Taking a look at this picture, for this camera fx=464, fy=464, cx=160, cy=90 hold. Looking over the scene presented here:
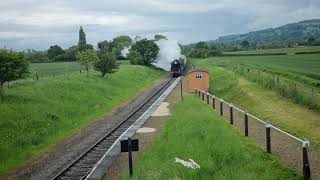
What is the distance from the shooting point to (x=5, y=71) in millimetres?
29688

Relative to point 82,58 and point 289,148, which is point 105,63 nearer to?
point 82,58

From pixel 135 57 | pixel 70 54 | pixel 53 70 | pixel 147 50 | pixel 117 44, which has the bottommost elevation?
pixel 53 70

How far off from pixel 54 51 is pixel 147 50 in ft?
130

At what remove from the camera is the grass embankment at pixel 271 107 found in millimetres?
20931

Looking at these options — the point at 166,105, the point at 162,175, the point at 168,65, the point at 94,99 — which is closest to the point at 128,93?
the point at 94,99

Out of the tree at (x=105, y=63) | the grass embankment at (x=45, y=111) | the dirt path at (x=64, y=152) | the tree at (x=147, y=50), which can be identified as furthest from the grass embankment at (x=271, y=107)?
the tree at (x=147, y=50)

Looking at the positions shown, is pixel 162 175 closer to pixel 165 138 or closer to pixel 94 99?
pixel 165 138

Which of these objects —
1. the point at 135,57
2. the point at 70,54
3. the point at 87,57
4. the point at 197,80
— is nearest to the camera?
the point at 197,80

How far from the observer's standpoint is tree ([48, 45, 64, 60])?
408 feet

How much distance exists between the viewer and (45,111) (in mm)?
29641

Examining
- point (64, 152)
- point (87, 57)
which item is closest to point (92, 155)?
point (64, 152)

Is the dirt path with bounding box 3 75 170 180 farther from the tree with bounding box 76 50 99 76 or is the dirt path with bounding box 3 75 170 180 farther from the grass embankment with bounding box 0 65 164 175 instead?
the tree with bounding box 76 50 99 76

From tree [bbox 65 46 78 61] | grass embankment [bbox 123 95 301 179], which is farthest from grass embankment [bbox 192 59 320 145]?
tree [bbox 65 46 78 61]

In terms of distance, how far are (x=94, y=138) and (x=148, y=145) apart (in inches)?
170
